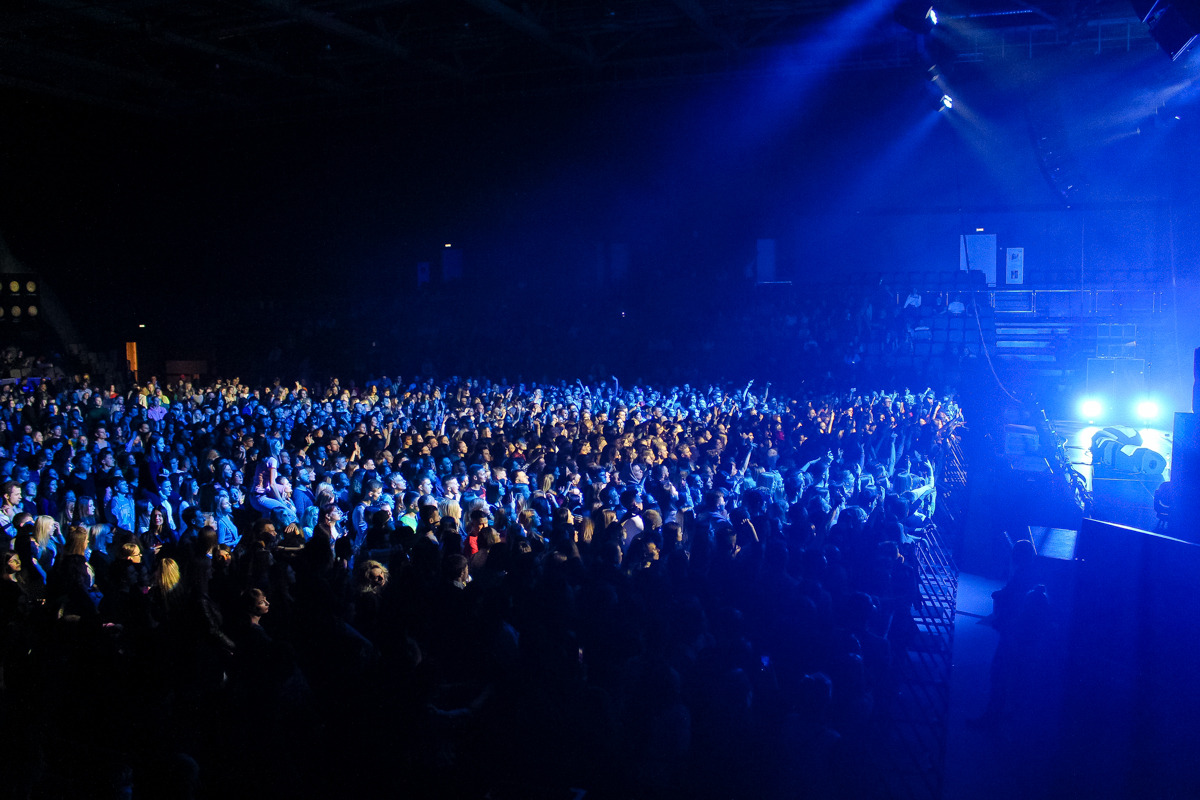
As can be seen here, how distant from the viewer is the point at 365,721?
12.1ft

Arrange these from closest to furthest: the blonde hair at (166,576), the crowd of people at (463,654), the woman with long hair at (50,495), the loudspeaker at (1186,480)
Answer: the crowd of people at (463,654) → the blonde hair at (166,576) → the loudspeaker at (1186,480) → the woman with long hair at (50,495)

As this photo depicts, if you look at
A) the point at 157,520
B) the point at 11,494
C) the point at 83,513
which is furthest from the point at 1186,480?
the point at 11,494

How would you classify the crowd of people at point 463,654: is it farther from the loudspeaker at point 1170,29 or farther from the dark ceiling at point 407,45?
the dark ceiling at point 407,45

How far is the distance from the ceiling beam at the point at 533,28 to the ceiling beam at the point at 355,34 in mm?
2239

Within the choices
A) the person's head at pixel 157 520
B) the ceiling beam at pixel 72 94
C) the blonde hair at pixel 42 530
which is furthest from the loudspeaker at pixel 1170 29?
the ceiling beam at pixel 72 94

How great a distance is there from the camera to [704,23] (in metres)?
16.0

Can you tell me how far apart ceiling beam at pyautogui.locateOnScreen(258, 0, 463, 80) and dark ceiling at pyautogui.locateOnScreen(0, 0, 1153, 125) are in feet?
0.11

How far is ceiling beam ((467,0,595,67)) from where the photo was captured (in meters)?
15.6

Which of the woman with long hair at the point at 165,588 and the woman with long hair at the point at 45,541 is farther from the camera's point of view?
the woman with long hair at the point at 45,541

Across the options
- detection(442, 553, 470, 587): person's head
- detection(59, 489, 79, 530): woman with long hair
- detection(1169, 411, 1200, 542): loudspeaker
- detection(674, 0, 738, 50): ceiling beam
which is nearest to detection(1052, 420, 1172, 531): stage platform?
detection(1169, 411, 1200, 542): loudspeaker

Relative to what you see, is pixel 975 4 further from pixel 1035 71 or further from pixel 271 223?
pixel 271 223

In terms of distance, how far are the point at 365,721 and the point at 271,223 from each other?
75.1ft

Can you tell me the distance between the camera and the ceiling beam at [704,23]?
15039mm

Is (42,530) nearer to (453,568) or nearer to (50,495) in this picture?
(50,495)
